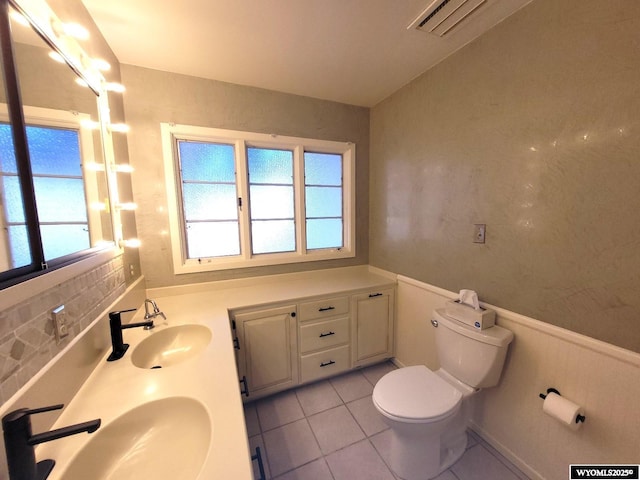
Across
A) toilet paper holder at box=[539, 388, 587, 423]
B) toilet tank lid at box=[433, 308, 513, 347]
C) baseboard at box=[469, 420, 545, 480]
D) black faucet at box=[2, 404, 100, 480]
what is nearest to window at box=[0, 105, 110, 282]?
black faucet at box=[2, 404, 100, 480]

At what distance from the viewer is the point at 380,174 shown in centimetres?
232

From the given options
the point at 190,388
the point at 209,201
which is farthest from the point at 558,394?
the point at 209,201

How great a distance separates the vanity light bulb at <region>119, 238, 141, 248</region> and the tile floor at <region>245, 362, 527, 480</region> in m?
1.40

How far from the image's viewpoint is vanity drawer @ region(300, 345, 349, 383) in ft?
6.39

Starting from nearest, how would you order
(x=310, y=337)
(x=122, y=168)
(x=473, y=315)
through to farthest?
(x=473, y=315), (x=122, y=168), (x=310, y=337)

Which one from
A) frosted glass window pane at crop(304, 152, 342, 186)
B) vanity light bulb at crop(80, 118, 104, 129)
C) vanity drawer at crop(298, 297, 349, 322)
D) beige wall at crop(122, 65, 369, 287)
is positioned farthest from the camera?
frosted glass window pane at crop(304, 152, 342, 186)

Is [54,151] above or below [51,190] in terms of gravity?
above

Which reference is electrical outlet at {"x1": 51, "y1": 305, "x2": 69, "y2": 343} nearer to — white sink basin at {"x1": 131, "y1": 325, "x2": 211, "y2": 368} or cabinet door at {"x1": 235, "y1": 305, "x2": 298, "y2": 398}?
white sink basin at {"x1": 131, "y1": 325, "x2": 211, "y2": 368}

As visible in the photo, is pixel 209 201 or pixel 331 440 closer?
pixel 331 440

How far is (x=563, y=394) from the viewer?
1.17 m

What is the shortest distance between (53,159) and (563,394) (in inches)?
93.0

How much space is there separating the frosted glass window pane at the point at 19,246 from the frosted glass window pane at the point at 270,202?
57.4 inches

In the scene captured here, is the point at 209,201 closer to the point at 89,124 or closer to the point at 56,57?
the point at 89,124

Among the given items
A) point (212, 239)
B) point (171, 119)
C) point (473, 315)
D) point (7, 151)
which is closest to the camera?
point (7, 151)
